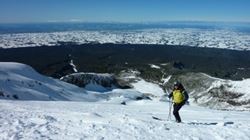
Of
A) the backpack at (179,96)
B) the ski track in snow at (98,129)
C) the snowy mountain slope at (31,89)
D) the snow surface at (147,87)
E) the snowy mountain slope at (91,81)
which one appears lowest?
the snow surface at (147,87)

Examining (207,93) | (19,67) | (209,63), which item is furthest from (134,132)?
(209,63)

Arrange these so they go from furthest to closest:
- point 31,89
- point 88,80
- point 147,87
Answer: point 147,87
point 88,80
point 31,89

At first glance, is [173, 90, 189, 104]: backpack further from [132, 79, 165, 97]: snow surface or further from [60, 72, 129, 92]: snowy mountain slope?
[132, 79, 165, 97]: snow surface

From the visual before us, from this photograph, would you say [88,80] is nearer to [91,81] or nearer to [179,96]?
[91,81]

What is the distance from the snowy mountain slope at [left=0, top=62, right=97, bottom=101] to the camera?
48.3 meters

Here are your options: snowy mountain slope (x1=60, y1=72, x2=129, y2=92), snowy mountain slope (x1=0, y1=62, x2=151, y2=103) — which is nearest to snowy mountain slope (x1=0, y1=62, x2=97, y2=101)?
snowy mountain slope (x1=0, y1=62, x2=151, y2=103)

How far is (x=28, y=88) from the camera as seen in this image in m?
52.6

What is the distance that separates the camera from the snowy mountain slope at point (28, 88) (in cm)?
4834

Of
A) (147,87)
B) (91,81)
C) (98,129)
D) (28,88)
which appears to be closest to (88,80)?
(91,81)

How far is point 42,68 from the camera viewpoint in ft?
490

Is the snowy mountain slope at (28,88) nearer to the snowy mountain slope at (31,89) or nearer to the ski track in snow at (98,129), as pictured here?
the snowy mountain slope at (31,89)

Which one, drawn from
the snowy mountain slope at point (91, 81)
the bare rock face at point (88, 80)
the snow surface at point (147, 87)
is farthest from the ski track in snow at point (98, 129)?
the snow surface at point (147, 87)

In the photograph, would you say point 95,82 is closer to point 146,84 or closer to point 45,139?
point 146,84

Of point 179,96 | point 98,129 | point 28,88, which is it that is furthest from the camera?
point 28,88
